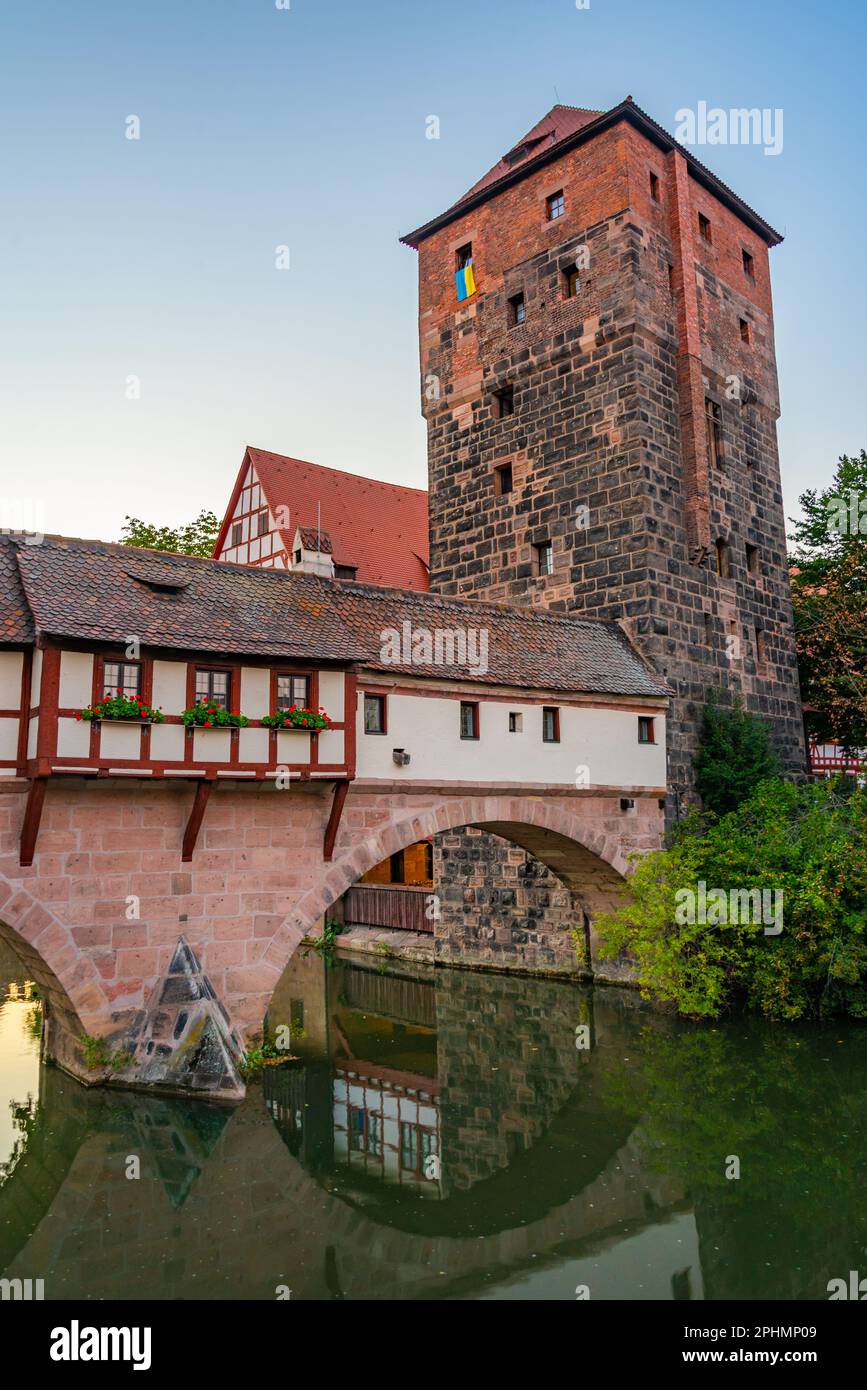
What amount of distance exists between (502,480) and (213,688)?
1207 centimetres

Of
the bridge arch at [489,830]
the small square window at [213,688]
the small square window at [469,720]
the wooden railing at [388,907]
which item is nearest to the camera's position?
the small square window at [213,688]

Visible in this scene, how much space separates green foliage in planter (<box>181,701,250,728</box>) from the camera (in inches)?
467

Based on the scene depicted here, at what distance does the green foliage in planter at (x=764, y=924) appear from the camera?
15125mm

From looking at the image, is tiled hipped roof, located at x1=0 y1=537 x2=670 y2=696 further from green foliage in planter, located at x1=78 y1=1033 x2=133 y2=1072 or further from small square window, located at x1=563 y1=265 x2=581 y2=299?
small square window, located at x1=563 y1=265 x2=581 y2=299

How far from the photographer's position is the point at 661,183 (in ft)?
70.0

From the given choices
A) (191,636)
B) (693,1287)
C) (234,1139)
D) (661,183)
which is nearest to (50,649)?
(191,636)

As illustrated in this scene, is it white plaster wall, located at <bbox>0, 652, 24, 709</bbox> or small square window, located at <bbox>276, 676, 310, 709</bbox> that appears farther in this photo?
small square window, located at <bbox>276, 676, 310, 709</bbox>

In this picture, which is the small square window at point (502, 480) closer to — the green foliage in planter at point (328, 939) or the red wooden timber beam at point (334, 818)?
the red wooden timber beam at point (334, 818)

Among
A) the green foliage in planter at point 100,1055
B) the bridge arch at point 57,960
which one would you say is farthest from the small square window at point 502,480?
the green foliage in planter at point 100,1055

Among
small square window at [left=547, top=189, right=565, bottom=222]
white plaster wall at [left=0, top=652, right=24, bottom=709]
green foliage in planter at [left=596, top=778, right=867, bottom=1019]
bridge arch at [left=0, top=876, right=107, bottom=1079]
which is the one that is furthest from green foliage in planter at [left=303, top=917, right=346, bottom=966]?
small square window at [left=547, top=189, right=565, bottom=222]

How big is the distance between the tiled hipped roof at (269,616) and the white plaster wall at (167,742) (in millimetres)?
1005

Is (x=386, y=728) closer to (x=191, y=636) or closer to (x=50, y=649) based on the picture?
(x=191, y=636)

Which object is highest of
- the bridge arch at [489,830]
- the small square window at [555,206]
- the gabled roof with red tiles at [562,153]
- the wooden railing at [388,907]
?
the gabled roof with red tiles at [562,153]

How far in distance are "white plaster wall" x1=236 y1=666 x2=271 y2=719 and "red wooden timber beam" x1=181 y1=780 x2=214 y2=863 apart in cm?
107
